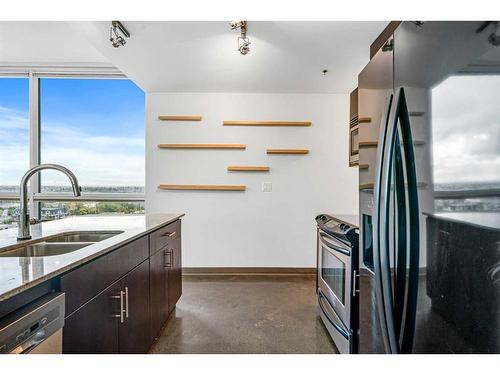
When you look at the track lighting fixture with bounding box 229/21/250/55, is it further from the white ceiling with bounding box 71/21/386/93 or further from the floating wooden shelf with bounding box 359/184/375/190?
the floating wooden shelf with bounding box 359/184/375/190

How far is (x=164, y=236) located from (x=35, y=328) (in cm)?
137

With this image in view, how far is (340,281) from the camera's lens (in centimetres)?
187

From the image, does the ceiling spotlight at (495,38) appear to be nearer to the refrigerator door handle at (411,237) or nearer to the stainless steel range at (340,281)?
the refrigerator door handle at (411,237)

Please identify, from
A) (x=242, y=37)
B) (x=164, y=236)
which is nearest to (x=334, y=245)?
(x=164, y=236)

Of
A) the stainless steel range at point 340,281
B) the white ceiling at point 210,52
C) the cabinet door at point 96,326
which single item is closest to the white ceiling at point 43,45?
the white ceiling at point 210,52

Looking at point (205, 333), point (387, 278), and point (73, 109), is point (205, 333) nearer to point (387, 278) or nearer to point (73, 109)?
point (387, 278)

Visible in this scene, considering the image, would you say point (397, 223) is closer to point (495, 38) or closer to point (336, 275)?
point (495, 38)

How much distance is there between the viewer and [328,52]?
258 cm

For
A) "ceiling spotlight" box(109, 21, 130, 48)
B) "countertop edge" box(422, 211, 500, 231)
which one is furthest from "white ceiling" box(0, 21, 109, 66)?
"countertop edge" box(422, 211, 500, 231)

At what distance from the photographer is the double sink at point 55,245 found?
1.40 meters
